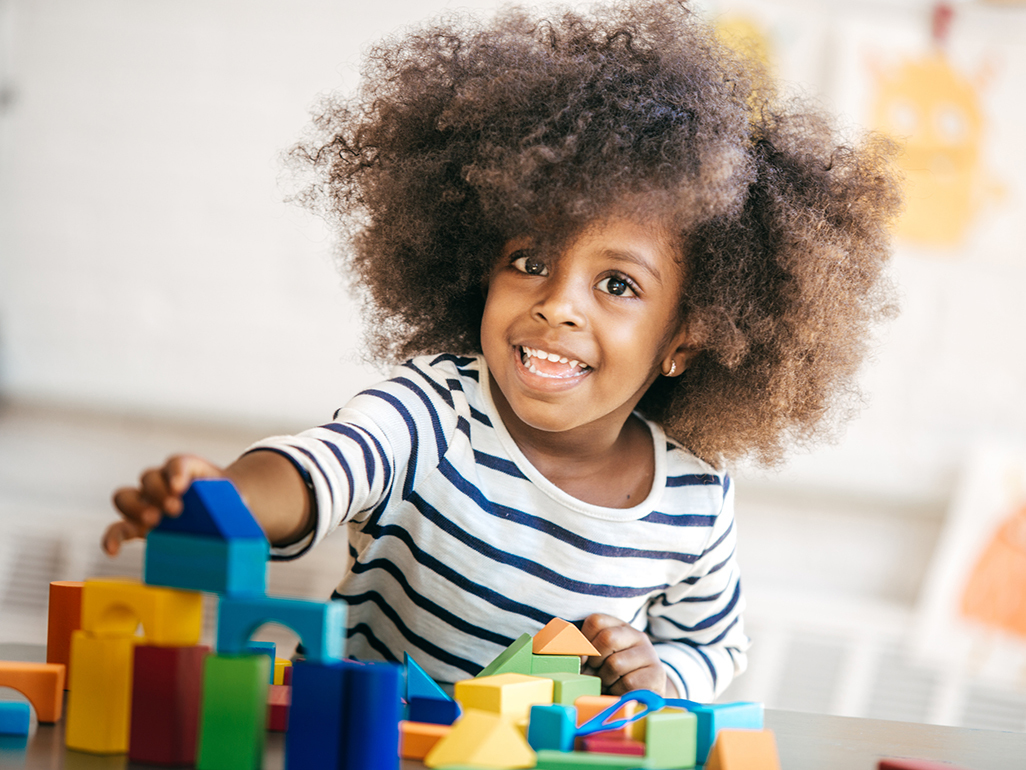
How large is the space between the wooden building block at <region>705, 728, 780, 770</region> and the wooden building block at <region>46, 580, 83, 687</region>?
0.41 meters

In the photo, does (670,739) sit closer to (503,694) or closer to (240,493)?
(503,694)

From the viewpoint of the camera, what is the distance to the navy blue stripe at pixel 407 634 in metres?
0.86

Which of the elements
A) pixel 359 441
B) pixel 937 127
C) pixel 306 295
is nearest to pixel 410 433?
pixel 359 441

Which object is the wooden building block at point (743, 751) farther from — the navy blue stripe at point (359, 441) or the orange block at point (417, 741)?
the navy blue stripe at point (359, 441)

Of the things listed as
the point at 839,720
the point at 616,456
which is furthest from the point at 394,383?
the point at 839,720

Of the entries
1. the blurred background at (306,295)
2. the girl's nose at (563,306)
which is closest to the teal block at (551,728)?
the girl's nose at (563,306)

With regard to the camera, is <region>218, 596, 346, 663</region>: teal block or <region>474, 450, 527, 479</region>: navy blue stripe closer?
<region>218, 596, 346, 663</region>: teal block

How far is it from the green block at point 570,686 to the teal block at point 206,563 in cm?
23

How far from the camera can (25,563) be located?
1.84 meters

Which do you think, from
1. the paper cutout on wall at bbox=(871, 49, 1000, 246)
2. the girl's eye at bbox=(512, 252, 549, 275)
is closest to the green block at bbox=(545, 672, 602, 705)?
the girl's eye at bbox=(512, 252, 549, 275)

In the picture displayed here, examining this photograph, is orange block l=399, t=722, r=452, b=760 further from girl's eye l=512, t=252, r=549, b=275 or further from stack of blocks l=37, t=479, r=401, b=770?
girl's eye l=512, t=252, r=549, b=275

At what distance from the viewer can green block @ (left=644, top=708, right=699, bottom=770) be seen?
54cm

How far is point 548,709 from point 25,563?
1.61 metres

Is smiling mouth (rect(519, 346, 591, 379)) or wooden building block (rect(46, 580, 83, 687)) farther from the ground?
smiling mouth (rect(519, 346, 591, 379))
